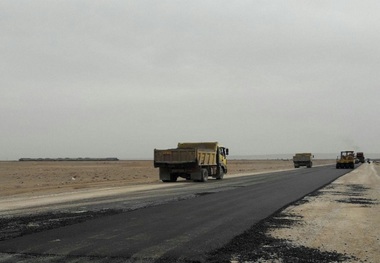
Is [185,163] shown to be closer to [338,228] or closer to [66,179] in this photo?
[66,179]

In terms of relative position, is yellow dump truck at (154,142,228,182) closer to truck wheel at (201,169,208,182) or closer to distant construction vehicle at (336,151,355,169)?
truck wheel at (201,169,208,182)

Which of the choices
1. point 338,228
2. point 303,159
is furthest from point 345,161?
→ point 338,228

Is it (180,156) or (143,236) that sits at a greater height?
(180,156)

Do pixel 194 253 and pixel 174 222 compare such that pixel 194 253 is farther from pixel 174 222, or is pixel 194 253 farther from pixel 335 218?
pixel 335 218

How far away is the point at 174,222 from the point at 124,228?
1.51 meters

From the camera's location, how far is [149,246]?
302 inches

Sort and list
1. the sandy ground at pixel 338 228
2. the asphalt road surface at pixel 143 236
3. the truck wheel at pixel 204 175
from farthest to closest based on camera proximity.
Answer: the truck wheel at pixel 204 175 → the sandy ground at pixel 338 228 → the asphalt road surface at pixel 143 236

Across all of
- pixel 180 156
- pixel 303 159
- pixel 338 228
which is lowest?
pixel 338 228

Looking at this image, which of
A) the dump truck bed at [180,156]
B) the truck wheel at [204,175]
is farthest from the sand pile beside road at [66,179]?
the truck wheel at [204,175]

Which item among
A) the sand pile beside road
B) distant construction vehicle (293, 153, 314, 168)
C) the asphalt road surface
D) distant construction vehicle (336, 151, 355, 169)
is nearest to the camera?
the asphalt road surface

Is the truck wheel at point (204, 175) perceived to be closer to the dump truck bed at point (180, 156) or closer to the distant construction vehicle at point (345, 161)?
the dump truck bed at point (180, 156)

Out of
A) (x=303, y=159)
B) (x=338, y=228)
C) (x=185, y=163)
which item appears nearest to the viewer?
(x=338, y=228)

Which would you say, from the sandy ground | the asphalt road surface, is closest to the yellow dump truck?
the sandy ground

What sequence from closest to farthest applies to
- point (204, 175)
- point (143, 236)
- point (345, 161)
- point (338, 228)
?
point (143, 236) < point (338, 228) < point (204, 175) < point (345, 161)
